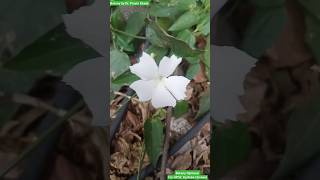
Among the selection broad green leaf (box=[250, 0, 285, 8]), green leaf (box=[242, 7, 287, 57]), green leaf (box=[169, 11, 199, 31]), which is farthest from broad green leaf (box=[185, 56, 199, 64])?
broad green leaf (box=[250, 0, 285, 8])

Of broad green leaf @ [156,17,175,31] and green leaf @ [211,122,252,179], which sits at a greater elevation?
broad green leaf @ [156,17,175,31]

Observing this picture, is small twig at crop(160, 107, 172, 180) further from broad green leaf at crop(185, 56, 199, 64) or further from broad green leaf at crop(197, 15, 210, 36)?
broad green leaf at crop(197, 15, 210, 36)

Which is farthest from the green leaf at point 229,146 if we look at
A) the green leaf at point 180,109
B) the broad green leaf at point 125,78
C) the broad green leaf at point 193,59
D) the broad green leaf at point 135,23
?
the broad green leaf at point 135,23

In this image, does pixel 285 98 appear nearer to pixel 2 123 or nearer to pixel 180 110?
pixel 180 110

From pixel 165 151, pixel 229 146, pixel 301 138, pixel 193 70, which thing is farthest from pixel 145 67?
pixel 301 138

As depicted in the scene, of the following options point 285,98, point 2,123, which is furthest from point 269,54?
point 2,123

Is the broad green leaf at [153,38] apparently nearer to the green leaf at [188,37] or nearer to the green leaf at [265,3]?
the green leaf at [188,37]

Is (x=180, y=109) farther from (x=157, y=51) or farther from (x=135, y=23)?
(x=135, y=23)
